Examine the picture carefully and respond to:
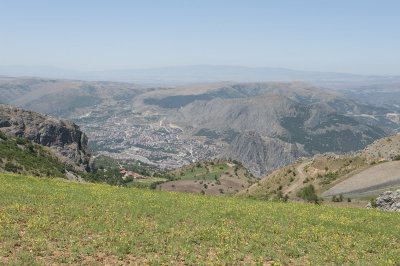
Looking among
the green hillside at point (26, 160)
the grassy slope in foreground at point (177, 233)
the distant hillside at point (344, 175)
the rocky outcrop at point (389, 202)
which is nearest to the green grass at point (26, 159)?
the green hillside at point (26, 160)

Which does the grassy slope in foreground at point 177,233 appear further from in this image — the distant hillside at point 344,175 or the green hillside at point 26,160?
the green hillside at point 26,160

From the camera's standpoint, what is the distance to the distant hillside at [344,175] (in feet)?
313

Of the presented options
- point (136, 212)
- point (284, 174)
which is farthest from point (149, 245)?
point (284, 174)

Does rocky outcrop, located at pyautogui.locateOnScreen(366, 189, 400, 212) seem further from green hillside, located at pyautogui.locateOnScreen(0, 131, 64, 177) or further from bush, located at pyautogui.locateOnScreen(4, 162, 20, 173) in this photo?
bush, located at pyautogui.locateOnScreen(4, 162, 20, 173)

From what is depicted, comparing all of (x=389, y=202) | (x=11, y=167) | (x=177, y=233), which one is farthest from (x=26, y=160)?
(x=177, y=233)

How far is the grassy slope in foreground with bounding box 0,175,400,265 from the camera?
23406 millimetres

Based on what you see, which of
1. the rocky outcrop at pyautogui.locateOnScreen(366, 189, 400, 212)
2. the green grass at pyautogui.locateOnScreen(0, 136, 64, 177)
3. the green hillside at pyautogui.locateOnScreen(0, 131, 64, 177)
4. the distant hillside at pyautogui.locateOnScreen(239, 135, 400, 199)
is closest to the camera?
the rocky outcrop at pyautogui.locateOnScreen(366, 189, 400, 212)

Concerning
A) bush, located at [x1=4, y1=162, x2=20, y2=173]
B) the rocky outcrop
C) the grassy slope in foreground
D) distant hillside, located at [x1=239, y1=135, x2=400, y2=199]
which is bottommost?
distant hillside, located at [x1=239, y1=135, x2=400, y2=199]

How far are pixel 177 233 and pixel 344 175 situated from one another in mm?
98493

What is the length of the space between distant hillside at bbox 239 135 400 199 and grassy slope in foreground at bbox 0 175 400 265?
57139 mm

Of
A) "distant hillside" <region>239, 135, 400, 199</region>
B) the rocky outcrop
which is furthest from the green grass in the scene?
the rocky outcrop

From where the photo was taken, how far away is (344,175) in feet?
384

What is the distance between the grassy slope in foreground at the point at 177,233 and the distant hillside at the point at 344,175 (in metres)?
57.1

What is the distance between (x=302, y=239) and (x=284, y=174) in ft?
382
